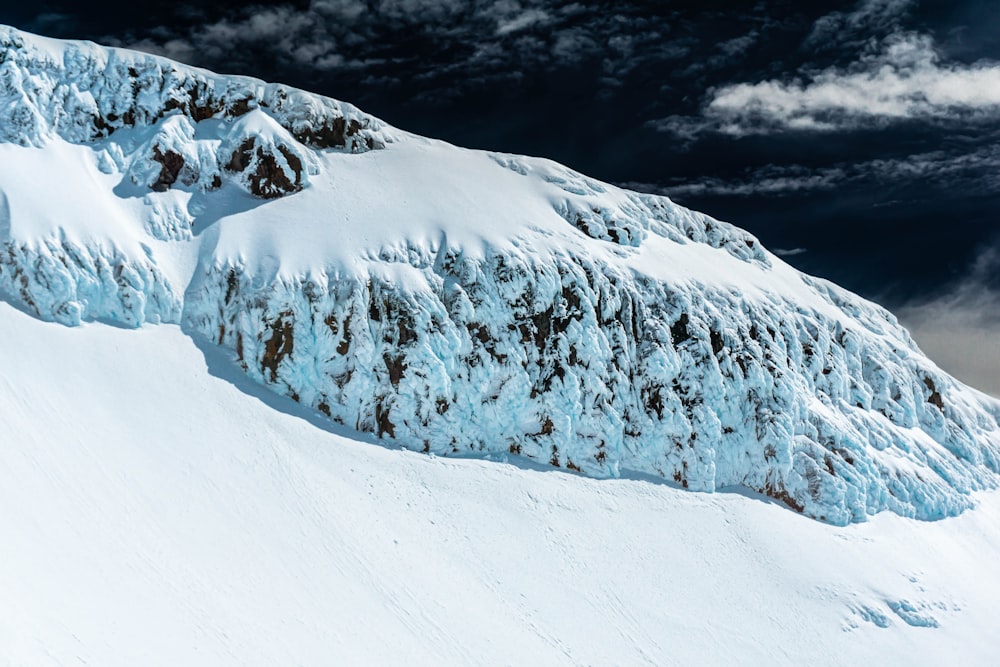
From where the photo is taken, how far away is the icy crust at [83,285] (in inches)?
1391

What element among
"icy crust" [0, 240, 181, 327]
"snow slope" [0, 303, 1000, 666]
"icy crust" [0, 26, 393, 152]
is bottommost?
"snow slope" [0, 303, 1000, 666]

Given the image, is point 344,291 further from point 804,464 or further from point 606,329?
point 804,464

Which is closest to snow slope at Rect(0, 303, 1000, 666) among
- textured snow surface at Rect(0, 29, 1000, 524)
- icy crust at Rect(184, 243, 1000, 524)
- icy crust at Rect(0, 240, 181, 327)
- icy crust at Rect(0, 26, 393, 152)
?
icy crust at Rect(0, 240, 181, 327)

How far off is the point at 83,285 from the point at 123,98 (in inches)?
651

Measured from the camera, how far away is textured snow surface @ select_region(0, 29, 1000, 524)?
38.8 m

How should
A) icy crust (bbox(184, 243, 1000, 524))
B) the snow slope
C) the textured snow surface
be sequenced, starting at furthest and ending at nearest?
icy crust (bbox(184, 243, 1000, 524))
the textured snow surface
the snow slope

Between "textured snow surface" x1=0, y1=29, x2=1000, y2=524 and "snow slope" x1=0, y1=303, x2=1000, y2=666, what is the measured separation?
223 cm

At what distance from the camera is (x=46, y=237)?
36.8 metres

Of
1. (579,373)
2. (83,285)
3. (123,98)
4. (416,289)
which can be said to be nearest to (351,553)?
(416,289)

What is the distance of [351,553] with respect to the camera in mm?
30891

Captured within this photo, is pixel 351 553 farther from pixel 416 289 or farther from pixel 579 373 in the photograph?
pixel 579 373

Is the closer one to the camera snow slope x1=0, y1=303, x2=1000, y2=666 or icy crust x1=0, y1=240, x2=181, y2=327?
snow slope x1=0, y1=303, x2=1000, y2=666

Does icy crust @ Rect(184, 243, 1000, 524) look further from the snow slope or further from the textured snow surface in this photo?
the snow slope

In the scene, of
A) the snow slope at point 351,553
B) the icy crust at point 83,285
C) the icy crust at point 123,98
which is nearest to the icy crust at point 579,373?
the snow slope at point 351,553
